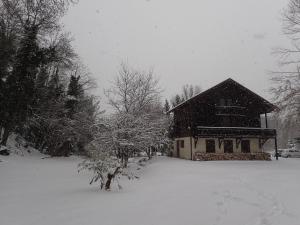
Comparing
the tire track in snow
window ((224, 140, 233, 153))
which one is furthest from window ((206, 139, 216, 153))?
the tire track in snow

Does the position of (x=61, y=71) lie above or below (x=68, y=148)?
above

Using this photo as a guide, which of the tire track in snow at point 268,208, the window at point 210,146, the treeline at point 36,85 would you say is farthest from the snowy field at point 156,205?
the window at point 210,146

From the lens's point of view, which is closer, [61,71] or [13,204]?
[13,204]

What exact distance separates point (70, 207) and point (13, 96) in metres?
15.6

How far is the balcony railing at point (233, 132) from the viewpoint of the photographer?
2952 cm

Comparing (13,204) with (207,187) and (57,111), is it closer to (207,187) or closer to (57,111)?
(207,187)

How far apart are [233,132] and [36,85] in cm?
2052

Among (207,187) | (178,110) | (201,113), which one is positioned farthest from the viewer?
(178,110)

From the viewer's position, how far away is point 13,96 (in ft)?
73.0

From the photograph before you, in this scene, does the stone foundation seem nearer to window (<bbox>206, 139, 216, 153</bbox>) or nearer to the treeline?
window (<bbox>206, 139, 216, 153</bbox>)

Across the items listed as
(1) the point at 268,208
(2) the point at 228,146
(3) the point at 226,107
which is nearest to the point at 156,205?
(1) the point at 268,208

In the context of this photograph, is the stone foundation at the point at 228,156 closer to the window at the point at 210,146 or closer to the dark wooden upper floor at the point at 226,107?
the window at the point at 210,146

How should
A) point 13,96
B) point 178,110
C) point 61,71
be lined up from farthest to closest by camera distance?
point 61,71, point 178,110, point 13,96

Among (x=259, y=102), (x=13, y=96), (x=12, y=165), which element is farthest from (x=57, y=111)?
(x=259, y=102)
